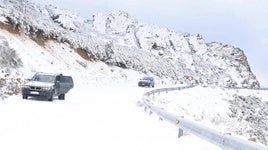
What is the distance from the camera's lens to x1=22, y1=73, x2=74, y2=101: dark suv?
1107 inches

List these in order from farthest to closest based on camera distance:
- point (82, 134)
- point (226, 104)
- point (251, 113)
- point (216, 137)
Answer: point (226, 104), point (251, 113), point (82, 134), point (216, 137)

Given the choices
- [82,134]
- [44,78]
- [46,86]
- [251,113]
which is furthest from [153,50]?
[82,134]

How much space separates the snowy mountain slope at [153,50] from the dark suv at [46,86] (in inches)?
1646

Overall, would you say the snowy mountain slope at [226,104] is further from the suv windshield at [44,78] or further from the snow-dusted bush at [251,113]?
the suv windshield at [44,78]

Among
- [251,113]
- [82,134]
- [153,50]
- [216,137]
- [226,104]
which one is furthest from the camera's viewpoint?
[153,50]

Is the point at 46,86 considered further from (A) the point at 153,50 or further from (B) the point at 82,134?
(A) the point at 153,50

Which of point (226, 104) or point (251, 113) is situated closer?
point (251, 113)

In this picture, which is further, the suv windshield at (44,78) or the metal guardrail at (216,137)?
the suv windshield at (44,78)

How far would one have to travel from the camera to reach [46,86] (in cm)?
2889

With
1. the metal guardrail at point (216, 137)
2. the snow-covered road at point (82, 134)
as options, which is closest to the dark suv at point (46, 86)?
the snow-covered road at point (82, 134)

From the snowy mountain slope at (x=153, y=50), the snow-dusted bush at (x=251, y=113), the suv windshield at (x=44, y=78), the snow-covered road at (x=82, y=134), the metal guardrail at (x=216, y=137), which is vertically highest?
the snowy mountain slope at (x=153, y=50)

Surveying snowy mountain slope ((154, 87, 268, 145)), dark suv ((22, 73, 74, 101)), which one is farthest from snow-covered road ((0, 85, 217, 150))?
snowy mountain slope ((154, 87, 268, 145))

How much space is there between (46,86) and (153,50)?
9412cm

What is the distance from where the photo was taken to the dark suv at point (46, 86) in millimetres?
28109
